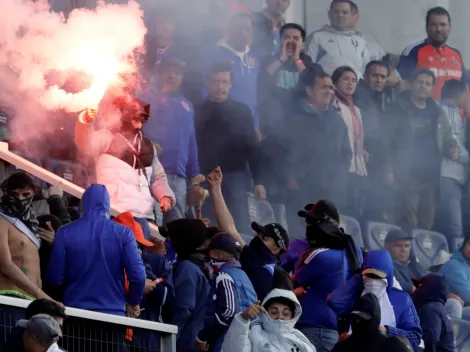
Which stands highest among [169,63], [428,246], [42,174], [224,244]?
[169,63]

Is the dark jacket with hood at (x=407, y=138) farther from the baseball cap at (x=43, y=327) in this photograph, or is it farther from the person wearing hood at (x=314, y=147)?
the baseball cap at (x=43, y=327)

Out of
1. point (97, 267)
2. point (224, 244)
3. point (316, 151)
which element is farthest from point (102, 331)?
point (316, 151)

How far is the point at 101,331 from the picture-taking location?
8.66 m

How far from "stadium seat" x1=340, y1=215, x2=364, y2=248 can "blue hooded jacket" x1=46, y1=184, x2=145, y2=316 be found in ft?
23.0

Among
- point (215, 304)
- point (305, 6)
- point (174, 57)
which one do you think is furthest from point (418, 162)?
point (215, 304)

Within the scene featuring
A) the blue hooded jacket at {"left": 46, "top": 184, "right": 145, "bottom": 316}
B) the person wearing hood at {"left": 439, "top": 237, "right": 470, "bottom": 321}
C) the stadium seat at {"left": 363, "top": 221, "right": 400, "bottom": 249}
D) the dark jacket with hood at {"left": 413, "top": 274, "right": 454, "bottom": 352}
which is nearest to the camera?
the blue hooded jacket at {"left": 46, "top": 184, "right": 145, "bottom": 316}

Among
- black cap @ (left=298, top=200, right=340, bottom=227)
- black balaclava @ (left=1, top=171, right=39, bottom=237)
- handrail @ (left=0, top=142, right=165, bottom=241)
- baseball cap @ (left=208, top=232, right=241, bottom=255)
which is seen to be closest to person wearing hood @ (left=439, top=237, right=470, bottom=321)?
handrail @ (left=0, top=142, right=165, bottom=241)

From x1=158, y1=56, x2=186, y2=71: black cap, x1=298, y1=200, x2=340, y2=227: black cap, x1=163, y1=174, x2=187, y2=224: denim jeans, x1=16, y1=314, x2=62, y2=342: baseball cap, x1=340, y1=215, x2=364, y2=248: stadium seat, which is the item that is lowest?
x1=340, y1=215, x2=364, y2=248: stadium seat

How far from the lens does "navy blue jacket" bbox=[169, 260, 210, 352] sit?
968 cm

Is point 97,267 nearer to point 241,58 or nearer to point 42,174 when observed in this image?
point 42,174

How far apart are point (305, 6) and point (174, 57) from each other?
3.36 m

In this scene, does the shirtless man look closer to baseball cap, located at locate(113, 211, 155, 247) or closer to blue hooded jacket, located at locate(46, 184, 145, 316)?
blue hooded jacket, located at locate(46, 184, 145, 316)

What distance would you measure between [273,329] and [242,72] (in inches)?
277

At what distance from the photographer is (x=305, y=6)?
17453 millimetres
